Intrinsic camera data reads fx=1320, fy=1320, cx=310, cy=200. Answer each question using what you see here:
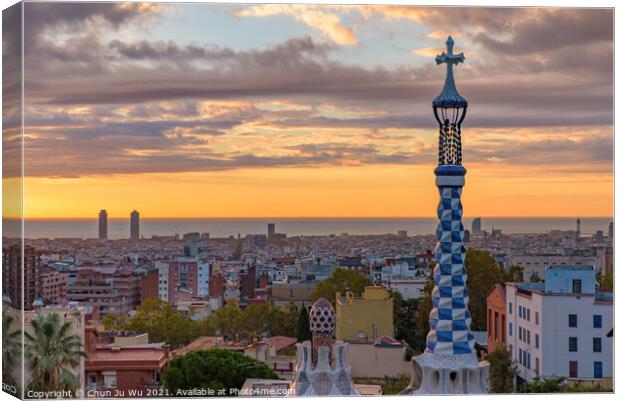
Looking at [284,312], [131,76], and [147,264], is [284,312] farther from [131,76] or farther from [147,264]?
[131,76]

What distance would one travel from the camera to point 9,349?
9844 millimetres

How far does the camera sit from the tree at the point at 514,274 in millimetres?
16417

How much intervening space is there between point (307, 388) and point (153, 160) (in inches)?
108

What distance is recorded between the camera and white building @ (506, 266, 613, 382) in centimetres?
1091

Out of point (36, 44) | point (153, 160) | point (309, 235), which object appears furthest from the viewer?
point (309, 235)

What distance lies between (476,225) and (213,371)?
376cm

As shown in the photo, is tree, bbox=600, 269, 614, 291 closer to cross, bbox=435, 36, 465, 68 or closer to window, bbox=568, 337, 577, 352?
window, bbox=568, 337, 577, 352

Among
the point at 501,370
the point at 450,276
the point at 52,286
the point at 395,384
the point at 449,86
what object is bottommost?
the point at 395,384

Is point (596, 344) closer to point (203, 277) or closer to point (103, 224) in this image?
point (103, 224)

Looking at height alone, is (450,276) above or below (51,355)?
above

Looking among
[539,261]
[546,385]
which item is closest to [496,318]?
[546,385]

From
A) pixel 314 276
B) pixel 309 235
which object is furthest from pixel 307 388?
pixel 314 276

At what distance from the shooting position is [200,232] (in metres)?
15.9

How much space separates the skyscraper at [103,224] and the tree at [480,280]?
12.4ft
